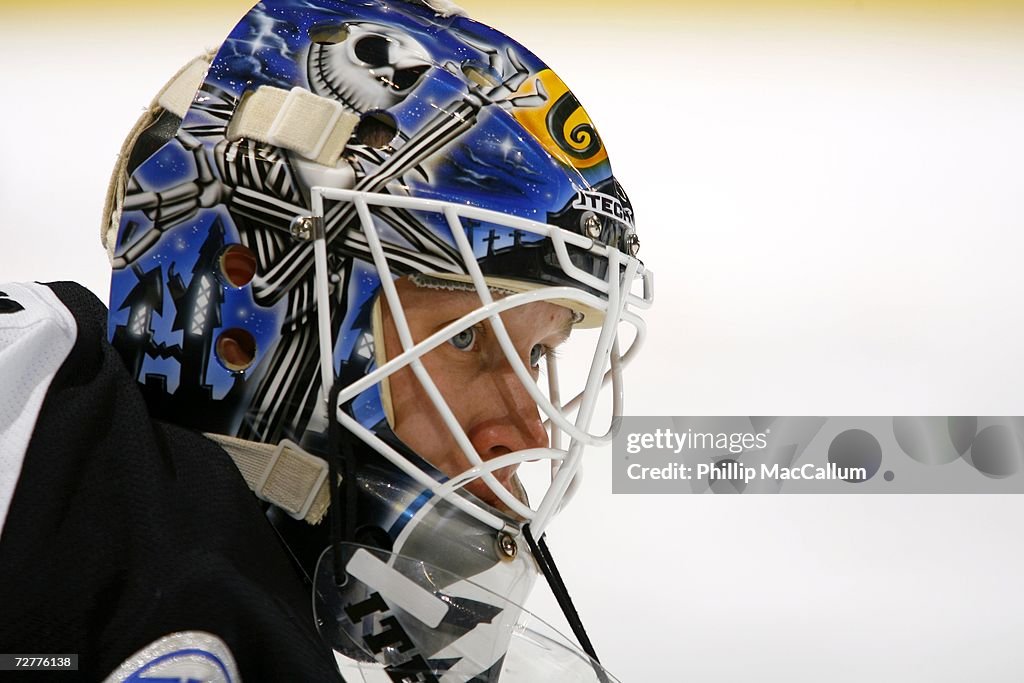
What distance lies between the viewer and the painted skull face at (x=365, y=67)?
0.84m

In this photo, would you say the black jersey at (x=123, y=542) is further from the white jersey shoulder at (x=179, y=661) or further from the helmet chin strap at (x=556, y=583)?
the helmet chin strap at (x=556, y=583)

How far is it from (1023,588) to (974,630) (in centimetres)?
12

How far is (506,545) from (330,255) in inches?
11.1

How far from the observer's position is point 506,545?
909 mm

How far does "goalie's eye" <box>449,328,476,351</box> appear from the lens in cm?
90

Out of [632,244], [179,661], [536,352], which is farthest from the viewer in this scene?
[536,352]

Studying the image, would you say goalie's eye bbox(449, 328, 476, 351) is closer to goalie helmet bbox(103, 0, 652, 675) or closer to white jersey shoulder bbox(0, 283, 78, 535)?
goalie helmet bbox(103, 0, 652, 675)

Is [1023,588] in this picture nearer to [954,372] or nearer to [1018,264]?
[954,372]

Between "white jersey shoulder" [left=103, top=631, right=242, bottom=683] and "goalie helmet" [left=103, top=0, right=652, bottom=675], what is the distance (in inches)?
5.8

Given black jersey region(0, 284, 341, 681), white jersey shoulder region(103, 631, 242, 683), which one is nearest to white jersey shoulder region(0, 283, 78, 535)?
black jersey region(0, 284, 341, 681)

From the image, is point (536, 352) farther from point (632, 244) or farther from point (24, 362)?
point (24, 362)

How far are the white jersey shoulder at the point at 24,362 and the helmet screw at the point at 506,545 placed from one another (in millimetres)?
367

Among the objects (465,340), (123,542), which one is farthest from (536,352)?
(123,542)

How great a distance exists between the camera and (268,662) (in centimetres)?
71
